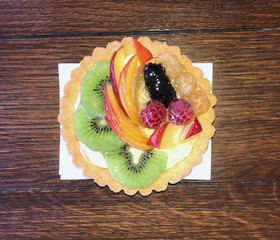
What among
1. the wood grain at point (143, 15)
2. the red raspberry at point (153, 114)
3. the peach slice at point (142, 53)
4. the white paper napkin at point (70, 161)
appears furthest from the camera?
the wood grain at point (143, 15)

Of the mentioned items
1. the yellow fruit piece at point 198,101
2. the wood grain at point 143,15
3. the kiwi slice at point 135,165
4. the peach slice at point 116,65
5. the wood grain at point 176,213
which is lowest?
the wood grain at point 176,213

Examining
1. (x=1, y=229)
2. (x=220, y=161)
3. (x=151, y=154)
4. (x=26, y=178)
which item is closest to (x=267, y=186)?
(x=220, y=161)

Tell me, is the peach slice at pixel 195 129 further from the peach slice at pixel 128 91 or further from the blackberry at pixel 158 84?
the peach slice at pixel 128 91

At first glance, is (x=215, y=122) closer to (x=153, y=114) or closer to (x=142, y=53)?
(x=153, y=114)

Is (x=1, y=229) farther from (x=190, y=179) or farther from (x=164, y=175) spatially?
(x=190, y=179)

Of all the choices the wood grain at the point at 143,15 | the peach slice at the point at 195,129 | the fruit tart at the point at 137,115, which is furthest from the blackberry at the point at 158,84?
the wood grain at the point at 143,15
